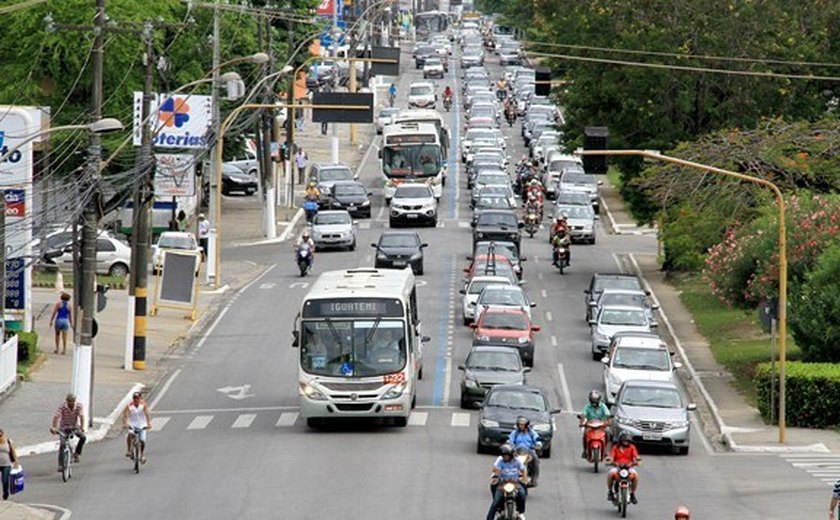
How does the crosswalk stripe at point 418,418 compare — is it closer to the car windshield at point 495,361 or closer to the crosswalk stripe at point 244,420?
the car windshield at point 495,361

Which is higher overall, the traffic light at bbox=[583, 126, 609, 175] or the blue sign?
the traffic light at bbox=[583, 126, 609, 175]

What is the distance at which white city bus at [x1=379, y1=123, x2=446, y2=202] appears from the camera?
8481 centimetres

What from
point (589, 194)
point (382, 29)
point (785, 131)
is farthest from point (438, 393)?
point (382, 29)

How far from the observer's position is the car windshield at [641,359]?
4625 cm

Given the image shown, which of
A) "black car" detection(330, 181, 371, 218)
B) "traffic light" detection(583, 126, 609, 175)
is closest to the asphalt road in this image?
"traffic light" detection(583, 126, 609, 175)

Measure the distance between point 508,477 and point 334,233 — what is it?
41.7 m

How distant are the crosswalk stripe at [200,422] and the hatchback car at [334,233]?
27.8 m

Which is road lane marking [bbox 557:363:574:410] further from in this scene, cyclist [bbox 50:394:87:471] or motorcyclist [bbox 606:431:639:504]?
cyclist [bbox 50:394:87:471]

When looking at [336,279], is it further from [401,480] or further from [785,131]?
[785,131]

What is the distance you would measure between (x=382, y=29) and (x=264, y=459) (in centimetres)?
13832

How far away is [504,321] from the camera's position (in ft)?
170

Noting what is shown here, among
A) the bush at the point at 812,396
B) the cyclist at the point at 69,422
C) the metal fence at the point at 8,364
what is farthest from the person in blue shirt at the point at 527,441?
the metal fence at the point at 8,364

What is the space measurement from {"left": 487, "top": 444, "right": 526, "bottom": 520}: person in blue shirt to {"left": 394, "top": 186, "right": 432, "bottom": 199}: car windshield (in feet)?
158

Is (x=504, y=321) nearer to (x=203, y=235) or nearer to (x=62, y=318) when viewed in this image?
(x=62, y=318)
